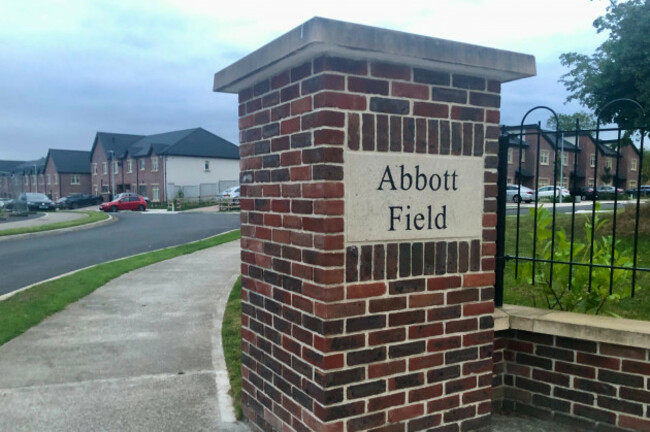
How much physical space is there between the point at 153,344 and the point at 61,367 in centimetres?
87

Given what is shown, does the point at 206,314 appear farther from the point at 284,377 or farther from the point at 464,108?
the point at 464,108

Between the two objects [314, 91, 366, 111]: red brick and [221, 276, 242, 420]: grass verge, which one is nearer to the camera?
[314, 91, 366, 111]: red brick

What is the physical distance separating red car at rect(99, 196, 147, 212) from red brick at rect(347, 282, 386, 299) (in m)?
37.8

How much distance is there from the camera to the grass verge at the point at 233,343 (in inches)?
149

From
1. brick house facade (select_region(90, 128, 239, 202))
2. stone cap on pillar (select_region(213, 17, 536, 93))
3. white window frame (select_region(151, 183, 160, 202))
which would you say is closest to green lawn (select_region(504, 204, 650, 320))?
stone cap on pillar (select_region(213, 17, 536, 93))

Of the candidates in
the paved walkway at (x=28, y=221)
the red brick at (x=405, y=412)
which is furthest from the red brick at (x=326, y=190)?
the paved walkway at (x=28, y=221)

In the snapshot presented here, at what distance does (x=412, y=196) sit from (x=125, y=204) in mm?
38612

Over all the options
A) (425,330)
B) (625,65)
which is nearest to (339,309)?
(425,330)

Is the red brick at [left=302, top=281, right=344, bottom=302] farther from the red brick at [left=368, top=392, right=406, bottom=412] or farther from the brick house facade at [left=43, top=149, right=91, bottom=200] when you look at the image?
the brick house facade at [left=43, top=149, right=91, bottom=200]

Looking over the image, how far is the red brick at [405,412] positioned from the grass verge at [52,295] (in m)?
4.23

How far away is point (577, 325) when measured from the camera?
3.10 meters

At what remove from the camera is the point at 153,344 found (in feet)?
16.5

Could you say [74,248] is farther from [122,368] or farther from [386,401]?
[386,401]

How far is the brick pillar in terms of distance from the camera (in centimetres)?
242
